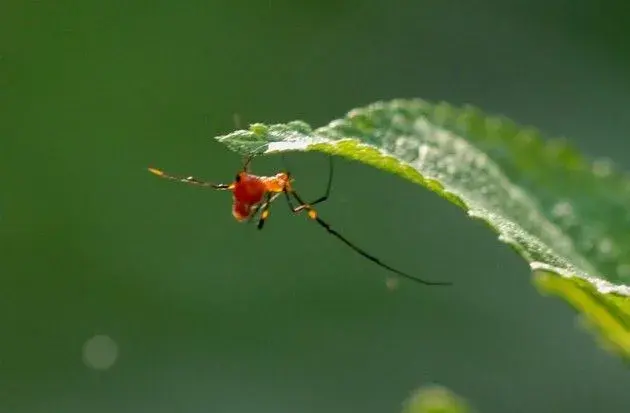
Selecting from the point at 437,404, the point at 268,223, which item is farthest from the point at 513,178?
the point at 268,223

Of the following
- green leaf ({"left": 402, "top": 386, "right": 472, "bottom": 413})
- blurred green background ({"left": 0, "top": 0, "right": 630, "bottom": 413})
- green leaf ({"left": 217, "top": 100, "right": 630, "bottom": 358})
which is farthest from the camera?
blurred green background ({"left": 0, "top": 0, "right": 630, "bottom": 413})

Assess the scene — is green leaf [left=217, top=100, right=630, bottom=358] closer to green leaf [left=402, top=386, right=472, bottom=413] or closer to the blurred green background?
green leaf [left=402, top=386, right=472, bottom=413]

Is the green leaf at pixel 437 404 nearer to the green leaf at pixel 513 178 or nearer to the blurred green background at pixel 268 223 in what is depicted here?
the green leaf at pixel 513 178

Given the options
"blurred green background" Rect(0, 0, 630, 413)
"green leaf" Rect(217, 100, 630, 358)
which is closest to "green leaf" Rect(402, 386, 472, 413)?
"green leaf" Rect(217, 100, 630, 358)

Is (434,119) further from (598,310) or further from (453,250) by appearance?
(453,250)

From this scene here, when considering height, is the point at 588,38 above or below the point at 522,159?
above

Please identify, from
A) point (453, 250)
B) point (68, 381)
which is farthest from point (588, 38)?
point (68, 381)

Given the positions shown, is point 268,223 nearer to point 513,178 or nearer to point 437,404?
point 513,178
